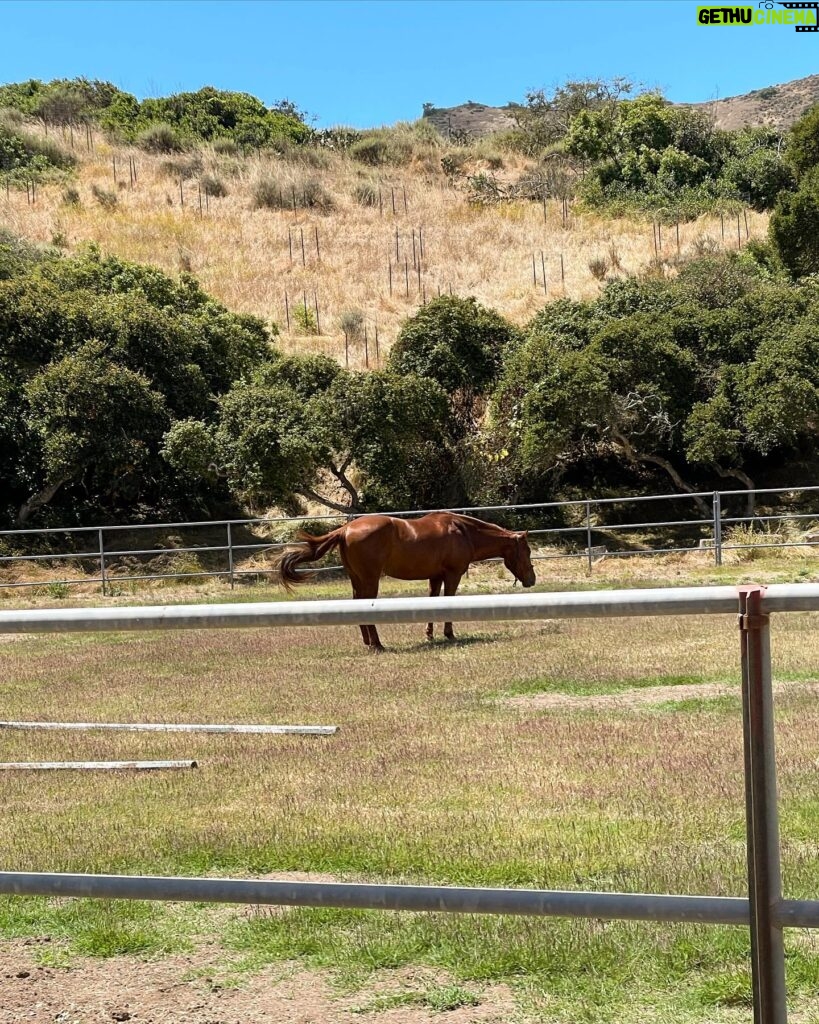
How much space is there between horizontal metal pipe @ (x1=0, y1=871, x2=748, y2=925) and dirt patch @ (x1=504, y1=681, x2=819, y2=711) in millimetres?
1754

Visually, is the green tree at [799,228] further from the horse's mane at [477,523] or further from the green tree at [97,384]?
the horse's mane at [477,523]

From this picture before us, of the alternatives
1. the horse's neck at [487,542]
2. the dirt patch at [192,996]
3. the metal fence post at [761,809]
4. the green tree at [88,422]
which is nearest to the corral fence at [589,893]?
the metal fence post at [761,809]

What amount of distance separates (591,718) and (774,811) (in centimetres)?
195

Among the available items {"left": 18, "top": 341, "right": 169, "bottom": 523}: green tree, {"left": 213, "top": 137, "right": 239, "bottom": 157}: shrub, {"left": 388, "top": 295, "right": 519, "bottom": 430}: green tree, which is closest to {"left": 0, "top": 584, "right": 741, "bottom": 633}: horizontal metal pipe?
{"left": 18, "top": 341, "right": 169, "bottom": 523}: green tree

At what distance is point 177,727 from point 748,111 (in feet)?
350

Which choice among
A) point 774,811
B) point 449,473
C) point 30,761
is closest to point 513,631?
point 30,761

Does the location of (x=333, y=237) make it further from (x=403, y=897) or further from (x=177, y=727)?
(x=403, y=897)

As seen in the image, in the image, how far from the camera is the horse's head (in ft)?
42.3

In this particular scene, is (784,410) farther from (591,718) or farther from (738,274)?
(591,718)

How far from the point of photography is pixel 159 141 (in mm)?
51125

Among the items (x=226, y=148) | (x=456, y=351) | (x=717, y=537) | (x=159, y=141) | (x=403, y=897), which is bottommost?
(x=403, y=897)

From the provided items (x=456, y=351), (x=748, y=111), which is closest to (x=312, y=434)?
(x=456, y=351)

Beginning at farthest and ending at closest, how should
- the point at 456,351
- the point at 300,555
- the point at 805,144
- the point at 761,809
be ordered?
the point at 805,144
the point at 456,351
the point at 300,555
the point at 761,809

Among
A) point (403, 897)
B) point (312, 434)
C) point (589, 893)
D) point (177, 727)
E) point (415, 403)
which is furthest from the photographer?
point (415, 403)
